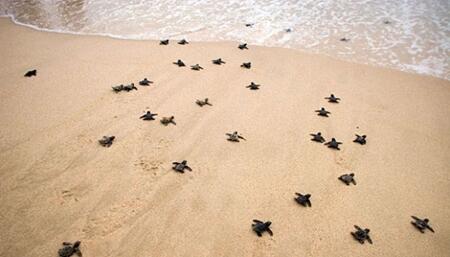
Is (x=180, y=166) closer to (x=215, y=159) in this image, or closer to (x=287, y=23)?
(x=215, y=159)

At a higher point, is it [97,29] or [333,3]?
[333,3]

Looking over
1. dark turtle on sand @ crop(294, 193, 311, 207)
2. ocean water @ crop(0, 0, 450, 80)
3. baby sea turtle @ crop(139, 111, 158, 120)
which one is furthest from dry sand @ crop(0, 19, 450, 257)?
ocean water @ crop(0, 0, 450, 80)

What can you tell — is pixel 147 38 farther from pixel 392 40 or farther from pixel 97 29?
pixel 392 40

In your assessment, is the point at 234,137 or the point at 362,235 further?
the point at 234,137

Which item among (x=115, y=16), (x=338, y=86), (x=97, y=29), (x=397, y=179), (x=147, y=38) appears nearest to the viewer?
(x=397, y=179)

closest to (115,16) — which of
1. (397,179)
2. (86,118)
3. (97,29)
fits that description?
(97,29)

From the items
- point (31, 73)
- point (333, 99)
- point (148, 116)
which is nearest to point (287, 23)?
point (333, 99)
